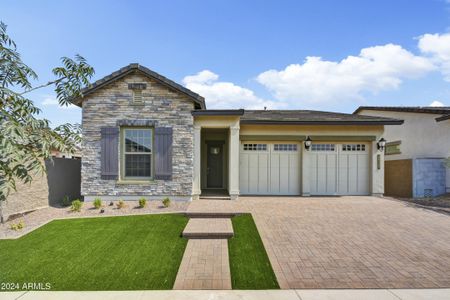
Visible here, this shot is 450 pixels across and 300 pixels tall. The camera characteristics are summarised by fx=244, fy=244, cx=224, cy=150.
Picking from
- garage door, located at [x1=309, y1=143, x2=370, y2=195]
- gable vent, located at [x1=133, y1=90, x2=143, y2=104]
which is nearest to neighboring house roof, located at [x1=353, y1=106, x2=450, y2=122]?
garage door, located at [x1=309, y1=143, x2=370, y2=195]

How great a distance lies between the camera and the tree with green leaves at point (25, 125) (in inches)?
84.6

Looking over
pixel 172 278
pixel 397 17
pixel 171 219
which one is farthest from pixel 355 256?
pixel 397 17

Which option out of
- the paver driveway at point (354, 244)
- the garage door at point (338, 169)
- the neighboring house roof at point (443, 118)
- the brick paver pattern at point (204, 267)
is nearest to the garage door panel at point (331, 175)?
the garage door at point (338, 169)

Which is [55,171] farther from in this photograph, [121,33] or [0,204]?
[121,33]

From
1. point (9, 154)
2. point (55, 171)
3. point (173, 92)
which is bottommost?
point (55, 171)

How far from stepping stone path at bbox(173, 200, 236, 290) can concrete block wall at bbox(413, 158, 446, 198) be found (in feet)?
33.3

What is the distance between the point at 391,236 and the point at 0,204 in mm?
10715

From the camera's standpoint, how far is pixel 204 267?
441cm

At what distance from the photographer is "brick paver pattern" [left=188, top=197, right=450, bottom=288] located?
406cm

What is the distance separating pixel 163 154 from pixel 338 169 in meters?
7.83

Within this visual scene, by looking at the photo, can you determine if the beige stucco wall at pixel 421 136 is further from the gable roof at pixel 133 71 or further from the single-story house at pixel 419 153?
the gable roof at pixel 133 71

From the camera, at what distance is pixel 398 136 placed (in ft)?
47.6

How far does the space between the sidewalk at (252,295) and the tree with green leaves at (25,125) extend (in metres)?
1.95

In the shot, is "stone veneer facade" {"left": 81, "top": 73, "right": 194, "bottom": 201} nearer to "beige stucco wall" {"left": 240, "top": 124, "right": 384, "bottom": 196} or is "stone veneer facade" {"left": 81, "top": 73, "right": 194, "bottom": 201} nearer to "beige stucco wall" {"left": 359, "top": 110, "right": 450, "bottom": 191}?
"beige stucco wall" {"left": 240, "top": 124, "right": 384, "bottom": 196}
